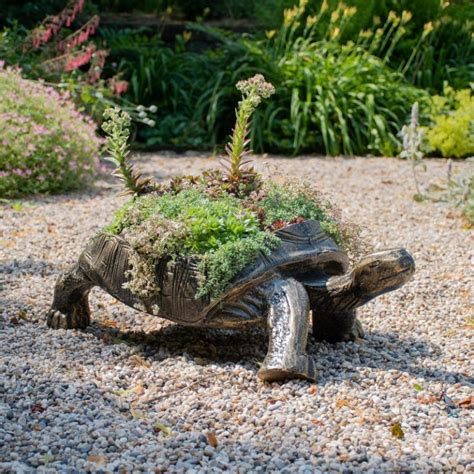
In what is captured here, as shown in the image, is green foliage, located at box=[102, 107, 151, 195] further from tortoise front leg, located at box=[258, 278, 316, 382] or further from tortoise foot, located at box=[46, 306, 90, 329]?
tortoise front leg, located at box=[258, 278, 316, 382]

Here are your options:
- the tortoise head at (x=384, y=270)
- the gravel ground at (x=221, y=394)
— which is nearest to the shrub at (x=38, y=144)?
the gravel ground at (x=221, y=394)

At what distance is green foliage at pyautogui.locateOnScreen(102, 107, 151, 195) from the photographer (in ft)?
12.6

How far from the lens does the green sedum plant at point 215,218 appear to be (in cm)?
337

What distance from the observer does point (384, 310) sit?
14.8 ft

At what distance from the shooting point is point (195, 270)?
11.1 feet

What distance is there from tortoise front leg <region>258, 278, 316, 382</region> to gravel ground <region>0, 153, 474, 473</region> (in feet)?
0.22

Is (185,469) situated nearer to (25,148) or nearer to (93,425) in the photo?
(93,425)

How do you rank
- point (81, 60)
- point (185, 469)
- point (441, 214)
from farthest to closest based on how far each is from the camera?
point (81, 60) → point (441, 214) → point (185, 469)

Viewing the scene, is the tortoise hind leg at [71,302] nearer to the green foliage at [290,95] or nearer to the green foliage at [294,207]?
the green foliage at [294,207]

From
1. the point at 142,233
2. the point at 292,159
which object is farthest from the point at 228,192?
the point at 292,159

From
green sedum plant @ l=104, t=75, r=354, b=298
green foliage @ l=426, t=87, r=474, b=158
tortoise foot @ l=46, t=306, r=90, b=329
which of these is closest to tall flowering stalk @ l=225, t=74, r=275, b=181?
green sedum plant @ l=104, t=75, r=354, b=298

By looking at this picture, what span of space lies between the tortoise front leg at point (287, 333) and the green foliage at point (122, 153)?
2.99 feet

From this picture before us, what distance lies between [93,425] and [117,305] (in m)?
1.50

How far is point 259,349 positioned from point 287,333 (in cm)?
46
